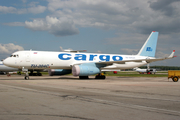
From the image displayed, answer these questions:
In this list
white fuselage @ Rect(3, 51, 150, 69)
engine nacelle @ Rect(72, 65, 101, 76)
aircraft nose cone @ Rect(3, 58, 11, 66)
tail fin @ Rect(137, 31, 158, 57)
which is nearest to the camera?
aircraft nose cone @ Rect(3, 58, 11, 66)

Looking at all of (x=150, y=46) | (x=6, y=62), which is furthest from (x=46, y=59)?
(x=150, y=46)

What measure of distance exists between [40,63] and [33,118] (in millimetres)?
21635

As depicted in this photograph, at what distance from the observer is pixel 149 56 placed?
35.3m

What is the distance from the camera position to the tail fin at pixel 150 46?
35031 mm

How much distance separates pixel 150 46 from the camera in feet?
115

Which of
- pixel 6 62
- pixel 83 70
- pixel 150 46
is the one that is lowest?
pixel 83 70

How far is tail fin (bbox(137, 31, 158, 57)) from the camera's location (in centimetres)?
3503

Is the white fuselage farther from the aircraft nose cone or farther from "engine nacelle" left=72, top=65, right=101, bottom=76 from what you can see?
"engine nacelle" left=72, top=65, right=101, bottom=76

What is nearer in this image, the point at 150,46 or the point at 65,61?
the point at 65,61

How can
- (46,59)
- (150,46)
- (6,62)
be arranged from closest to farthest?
(6,62) → (46,59) → (150,46)

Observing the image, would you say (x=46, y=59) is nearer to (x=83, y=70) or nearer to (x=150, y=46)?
(x=83, y=70)

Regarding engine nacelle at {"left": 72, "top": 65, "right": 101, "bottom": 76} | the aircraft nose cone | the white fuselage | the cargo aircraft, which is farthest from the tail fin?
the aircraft nose cone

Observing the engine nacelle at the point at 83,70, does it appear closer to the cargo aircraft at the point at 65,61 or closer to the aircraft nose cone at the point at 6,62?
the cargo aircraft at the point at 65,61

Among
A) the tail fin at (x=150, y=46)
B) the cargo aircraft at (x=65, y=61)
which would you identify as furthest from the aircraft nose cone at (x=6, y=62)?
the tail fin at (x=150, y=46)
